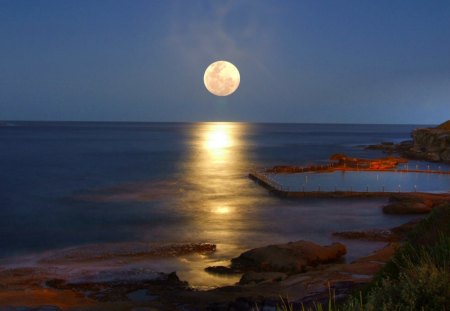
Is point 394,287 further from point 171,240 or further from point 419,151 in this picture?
point 419,151

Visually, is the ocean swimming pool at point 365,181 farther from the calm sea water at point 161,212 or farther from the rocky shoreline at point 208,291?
the rocky shoreline at point 208,291

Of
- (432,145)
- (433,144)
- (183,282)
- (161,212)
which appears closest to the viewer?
(183,282)

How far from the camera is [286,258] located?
25.2 m

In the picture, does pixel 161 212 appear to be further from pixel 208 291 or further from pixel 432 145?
pixel 432 145

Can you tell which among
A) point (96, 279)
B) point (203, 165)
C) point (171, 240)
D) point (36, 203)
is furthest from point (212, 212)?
point (203, 165)

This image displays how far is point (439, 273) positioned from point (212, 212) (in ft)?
111

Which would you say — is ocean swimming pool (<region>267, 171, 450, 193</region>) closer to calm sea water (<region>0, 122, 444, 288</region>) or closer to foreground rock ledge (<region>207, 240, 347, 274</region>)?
calm sea water (<region>0, 122, 444, 288</region>)

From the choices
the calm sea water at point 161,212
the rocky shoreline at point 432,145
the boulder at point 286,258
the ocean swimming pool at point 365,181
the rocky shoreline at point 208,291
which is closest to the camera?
the rocky shoreline at point 208,291

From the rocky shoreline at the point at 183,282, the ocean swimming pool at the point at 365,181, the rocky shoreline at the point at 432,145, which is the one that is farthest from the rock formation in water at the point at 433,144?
the rocky shoreline at the point at 183,282

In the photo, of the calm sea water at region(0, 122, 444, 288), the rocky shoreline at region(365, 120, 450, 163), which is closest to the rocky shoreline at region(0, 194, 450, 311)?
the calm sea water at region(0, 122, 444, 288)

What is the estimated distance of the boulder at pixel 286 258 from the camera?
24.7 m

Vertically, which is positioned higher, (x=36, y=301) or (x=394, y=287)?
(x=394, y=287)

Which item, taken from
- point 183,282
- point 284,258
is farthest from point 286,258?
point 183,282

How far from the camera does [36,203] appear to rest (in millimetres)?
47125
